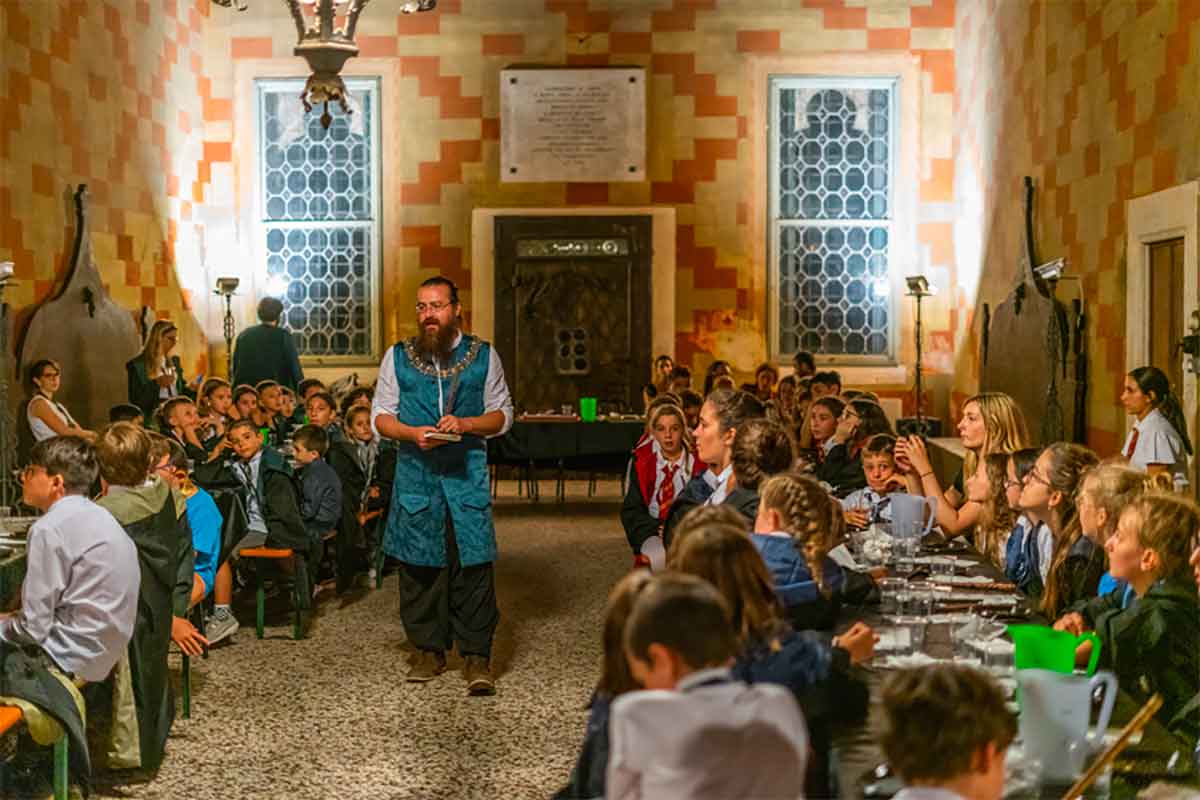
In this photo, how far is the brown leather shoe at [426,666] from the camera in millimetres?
6176

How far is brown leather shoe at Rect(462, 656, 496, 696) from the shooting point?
234 inches

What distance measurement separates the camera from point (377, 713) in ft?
18.6

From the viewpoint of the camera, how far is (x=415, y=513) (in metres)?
6.07

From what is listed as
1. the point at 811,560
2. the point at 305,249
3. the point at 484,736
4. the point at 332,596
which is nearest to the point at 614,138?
the point at 305,249

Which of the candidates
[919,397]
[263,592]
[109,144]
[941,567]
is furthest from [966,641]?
[919,397]

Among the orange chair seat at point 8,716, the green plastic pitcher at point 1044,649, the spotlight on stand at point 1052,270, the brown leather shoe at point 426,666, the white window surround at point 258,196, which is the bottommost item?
the brown leather shoe at point 426,666

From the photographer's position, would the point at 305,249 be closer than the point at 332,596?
No

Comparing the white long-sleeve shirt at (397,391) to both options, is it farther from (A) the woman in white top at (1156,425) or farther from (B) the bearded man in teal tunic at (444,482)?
(A) the woman in white top at (1156,425)

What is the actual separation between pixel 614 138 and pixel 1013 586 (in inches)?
398

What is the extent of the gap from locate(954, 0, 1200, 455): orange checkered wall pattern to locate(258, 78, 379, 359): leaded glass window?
18.3ft

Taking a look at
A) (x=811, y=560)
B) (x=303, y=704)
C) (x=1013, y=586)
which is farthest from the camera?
(x=303, y=704)

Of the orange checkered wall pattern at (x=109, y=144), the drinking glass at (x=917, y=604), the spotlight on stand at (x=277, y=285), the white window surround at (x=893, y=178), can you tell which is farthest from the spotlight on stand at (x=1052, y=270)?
the spotlight on stand at (x=277, y=285)

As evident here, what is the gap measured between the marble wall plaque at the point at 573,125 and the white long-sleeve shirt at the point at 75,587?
10100 millimetres

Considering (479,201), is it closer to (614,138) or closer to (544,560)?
(614,138)
